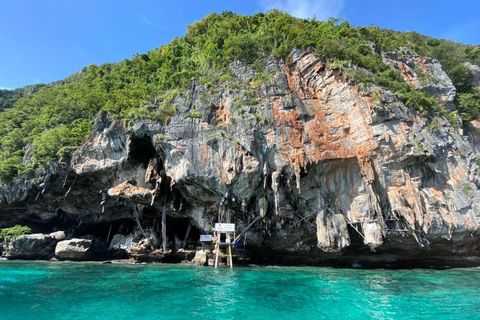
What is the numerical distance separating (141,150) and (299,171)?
14685mm

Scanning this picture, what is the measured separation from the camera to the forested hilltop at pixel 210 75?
24.5m

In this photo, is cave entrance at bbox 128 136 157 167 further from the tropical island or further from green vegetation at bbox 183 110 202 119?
green vegetation at bbox 183 110 202 119

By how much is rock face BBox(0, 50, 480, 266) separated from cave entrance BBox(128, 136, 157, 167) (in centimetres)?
10

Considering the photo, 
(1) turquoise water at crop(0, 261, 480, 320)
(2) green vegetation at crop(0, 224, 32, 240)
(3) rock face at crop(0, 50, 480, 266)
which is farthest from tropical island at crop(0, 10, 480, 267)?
(1) turquoise water at crop(0, 261, 480, 320)

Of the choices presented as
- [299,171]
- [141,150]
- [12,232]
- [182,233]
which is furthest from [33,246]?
[299,171]

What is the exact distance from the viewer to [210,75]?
2747 cm

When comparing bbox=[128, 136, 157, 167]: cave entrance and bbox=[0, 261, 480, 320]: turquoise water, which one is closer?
bbox=[0, 261, 480, 320]: turquoise water

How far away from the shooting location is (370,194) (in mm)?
20109

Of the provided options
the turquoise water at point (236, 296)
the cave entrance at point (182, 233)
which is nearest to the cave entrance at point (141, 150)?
the cave entrance at point (182, 233)

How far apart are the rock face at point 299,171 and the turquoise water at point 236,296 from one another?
456 cm

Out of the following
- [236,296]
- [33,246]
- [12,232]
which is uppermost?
[12,232]

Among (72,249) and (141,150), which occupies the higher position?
(141,150)

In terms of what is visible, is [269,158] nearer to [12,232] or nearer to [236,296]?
[236,296]

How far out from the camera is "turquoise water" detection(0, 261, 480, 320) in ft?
31.6
